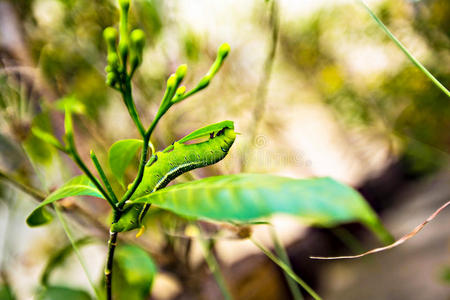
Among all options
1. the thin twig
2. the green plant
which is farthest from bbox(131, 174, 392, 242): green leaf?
the thin twig

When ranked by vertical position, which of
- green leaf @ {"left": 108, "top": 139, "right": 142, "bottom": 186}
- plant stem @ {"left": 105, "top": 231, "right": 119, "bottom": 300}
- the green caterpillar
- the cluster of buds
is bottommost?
plant stem @ {"left": 105, "top": 231, "right": 119, "bottom": 300}

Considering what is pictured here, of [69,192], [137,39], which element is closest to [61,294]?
[69,192]

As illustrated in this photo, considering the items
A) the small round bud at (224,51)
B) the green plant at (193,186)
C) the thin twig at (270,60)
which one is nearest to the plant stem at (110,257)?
the green plant at (193,186)

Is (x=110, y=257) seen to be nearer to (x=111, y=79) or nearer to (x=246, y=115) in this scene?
(x=111, y=79)

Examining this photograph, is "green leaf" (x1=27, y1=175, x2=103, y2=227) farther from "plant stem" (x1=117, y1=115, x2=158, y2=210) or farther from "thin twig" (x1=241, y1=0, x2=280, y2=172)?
"thin twig" (x1=241, y1=0, x2=280, y2=172)

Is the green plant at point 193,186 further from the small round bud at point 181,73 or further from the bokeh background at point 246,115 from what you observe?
the bokeh background at point 246,115
